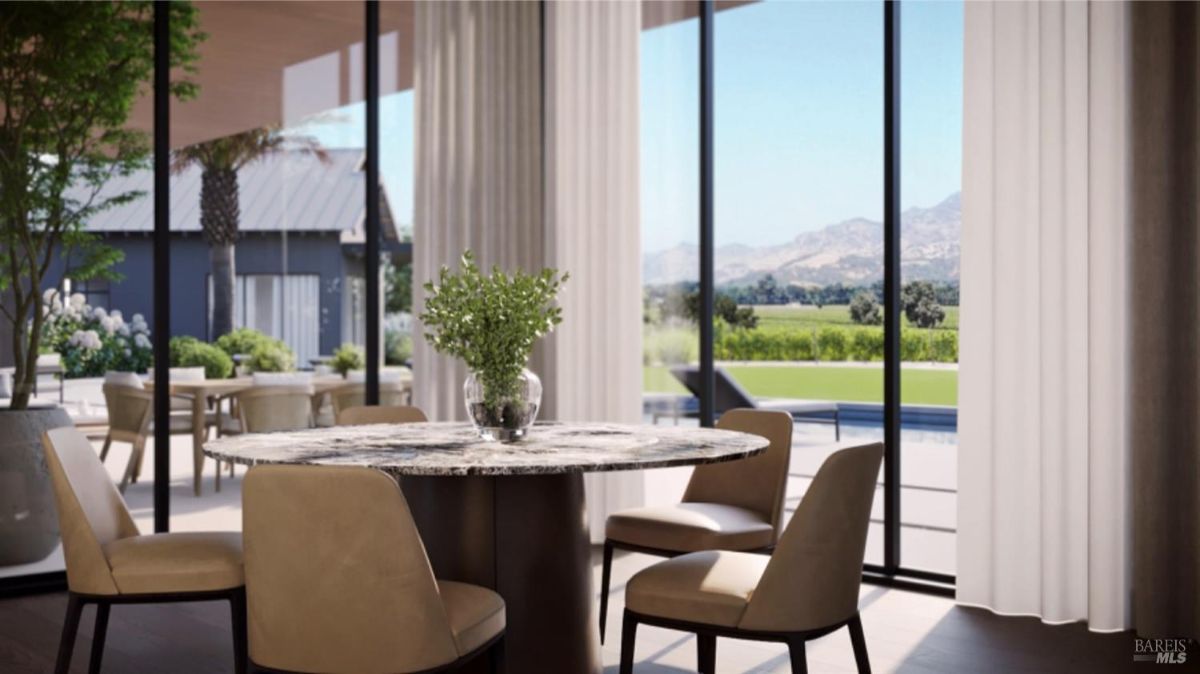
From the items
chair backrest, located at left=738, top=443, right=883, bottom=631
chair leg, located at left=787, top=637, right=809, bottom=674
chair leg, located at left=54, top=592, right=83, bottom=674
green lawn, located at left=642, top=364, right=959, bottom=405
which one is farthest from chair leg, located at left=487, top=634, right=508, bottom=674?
green lawn, located at left=642, top=364, right=959, bottom=405

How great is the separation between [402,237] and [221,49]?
126 centimetres

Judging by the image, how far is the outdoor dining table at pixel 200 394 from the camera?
17.7 feet

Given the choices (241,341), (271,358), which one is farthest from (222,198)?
(271,358)

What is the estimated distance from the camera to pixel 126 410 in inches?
210

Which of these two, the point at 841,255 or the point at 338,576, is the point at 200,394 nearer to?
the point at 841,255

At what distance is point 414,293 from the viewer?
598cm

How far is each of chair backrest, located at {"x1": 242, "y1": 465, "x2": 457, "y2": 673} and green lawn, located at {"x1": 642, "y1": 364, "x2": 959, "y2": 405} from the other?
3.02 meters

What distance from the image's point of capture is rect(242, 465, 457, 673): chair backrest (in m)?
2.38

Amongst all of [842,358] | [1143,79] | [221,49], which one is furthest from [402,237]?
[1143,79]

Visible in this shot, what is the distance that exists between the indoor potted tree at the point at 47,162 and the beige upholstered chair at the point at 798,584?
338 centimetres

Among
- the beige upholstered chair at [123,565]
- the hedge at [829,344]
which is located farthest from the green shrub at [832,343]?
the beige upholstered chair at [123,565]

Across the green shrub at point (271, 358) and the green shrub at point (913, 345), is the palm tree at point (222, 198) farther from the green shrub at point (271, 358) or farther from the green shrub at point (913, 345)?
the green shrub at point (913, 345)

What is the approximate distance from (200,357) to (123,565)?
2.45 metres

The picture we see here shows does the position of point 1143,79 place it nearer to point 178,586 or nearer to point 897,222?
point 897,222
